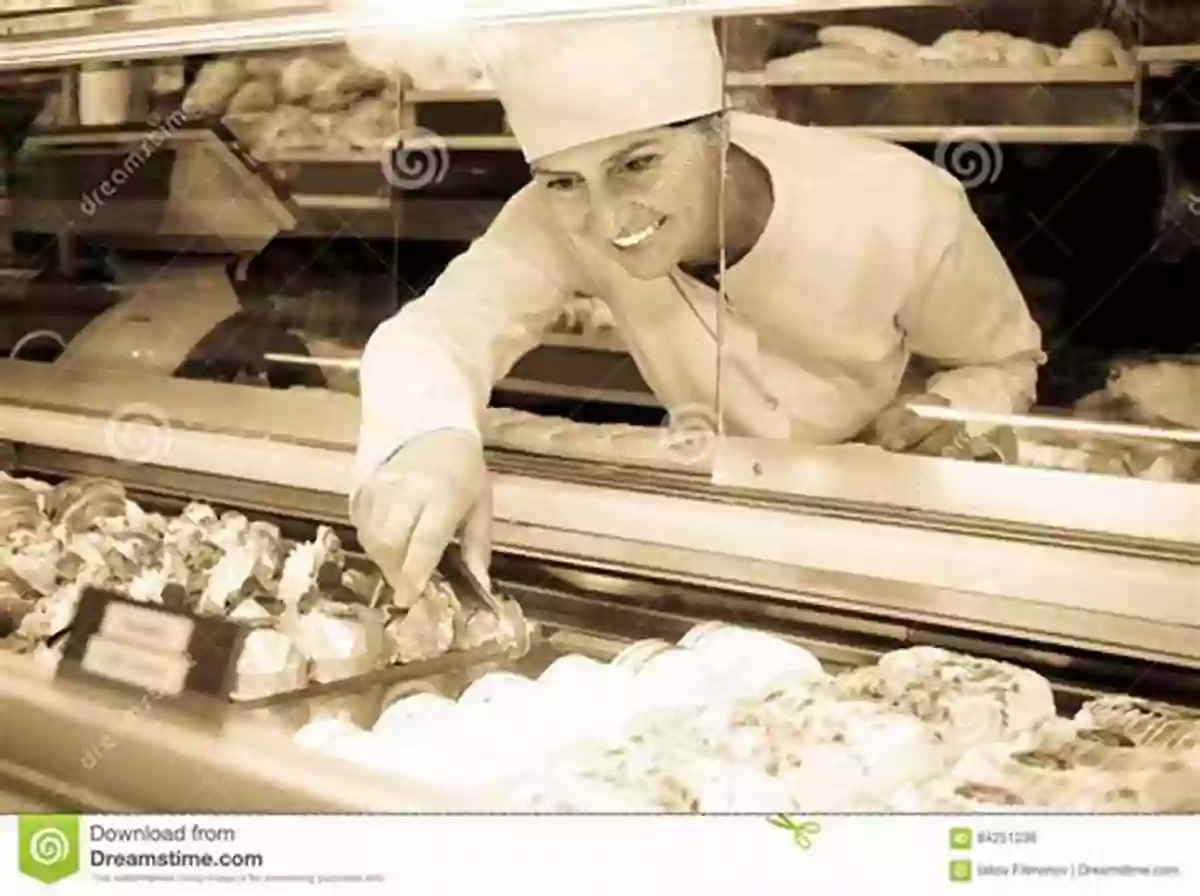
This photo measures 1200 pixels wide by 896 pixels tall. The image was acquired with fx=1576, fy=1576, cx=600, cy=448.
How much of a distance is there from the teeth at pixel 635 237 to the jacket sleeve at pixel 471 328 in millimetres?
57

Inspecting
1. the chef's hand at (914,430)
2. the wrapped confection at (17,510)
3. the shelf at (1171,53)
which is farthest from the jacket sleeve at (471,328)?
the shelf at (1171,53)

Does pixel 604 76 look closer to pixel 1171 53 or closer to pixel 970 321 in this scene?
pixel 970 321

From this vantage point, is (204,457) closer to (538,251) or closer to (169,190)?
(169,190)

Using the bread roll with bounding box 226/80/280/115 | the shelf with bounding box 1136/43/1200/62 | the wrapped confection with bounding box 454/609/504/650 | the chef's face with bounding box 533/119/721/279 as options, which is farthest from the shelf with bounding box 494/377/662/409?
the shelf with bounding box 1136/43/1200/62

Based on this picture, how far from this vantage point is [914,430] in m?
1.43

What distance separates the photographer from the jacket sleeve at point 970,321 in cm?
141

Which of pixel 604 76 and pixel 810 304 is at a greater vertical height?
pixel 604 76

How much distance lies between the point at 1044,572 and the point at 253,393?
0.94 m

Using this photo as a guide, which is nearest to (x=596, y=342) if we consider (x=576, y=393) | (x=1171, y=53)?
(x=576, y=393)

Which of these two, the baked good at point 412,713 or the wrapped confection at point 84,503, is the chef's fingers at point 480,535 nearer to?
the baked good at point 412,713

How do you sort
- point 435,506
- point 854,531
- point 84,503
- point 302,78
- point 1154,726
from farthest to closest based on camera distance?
point 84,503 → point 302,78 → point 435,506 → point 854,531 → point 1154,726

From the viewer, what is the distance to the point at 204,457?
5.95 ft
